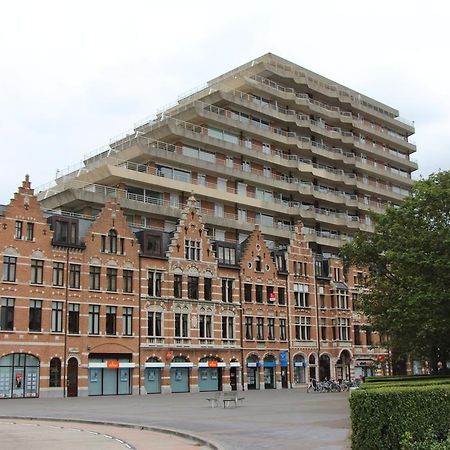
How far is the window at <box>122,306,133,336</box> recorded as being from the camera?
191ft

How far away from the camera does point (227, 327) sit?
66.1 meters

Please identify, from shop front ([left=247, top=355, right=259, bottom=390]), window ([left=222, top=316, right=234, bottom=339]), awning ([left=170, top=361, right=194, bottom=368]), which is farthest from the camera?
shop front ([left=247, top=355, right=259, bottom=390])

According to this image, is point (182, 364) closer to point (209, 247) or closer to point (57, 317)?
point (209, 247)

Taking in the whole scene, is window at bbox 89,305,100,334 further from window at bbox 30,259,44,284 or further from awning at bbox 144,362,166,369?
awning at bbox 144,362,166,369

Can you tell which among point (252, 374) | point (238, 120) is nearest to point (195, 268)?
point (252, 374)

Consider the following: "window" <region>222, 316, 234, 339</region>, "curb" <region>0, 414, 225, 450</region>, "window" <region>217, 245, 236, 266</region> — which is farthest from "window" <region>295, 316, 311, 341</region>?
"curb" <region>0, 414, 225, 450</region>

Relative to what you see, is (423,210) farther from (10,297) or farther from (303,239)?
(303,239)

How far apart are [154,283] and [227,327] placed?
31.5 feet

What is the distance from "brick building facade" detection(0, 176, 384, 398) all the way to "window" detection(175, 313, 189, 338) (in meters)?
0.13

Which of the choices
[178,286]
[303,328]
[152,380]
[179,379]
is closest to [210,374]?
[179,379]

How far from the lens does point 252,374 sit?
2682 inches

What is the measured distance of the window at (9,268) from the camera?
51.8 m

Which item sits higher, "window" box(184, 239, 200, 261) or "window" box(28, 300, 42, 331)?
"window" box(184, 239, 200, 261)

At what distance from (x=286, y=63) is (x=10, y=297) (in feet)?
177
